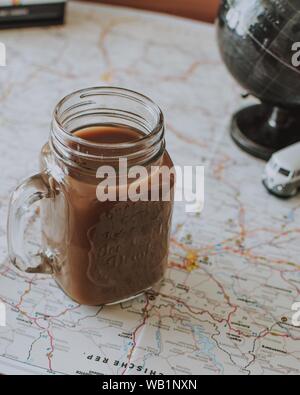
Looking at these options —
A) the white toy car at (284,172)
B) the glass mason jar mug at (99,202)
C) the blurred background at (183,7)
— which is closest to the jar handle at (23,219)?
the glass mason jar mug at (99,202)

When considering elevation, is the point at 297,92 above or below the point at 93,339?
above

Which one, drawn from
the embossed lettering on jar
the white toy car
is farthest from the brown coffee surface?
the white toy car

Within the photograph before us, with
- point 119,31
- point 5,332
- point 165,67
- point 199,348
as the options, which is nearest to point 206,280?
point 199,348

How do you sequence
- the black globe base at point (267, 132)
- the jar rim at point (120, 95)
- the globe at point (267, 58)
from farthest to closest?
1. the black globe base at point (267, 132)
2. the globe at point (267, 58)
3. the jar rim at point (120, 95)

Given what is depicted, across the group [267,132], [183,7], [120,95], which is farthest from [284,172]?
[183,7]

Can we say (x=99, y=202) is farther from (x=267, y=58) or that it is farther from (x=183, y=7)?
(x=183, y=7)

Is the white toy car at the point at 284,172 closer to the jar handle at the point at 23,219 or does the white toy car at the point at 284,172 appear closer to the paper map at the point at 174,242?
the paper map at the point at 174,242

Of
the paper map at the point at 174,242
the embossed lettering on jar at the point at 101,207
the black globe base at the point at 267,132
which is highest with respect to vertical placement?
the embossed lettering on jar at the point at 101,207
